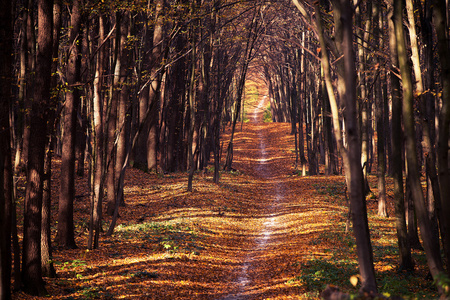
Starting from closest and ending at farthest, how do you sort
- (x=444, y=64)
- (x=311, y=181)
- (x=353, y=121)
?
(x=353, y=121) → (x=444, y=64) → (x=311, y=181)

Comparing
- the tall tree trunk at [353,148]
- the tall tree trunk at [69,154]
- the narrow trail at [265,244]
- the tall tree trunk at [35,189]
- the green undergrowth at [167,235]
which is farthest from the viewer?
the green undergrowth at [167,235]

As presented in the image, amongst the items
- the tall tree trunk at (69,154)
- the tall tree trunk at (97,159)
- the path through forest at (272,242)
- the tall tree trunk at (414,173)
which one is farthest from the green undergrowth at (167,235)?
the tall tree trunk at (414,173)

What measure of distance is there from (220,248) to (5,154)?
6.91m

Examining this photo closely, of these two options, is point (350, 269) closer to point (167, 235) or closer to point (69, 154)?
point (167, 235)

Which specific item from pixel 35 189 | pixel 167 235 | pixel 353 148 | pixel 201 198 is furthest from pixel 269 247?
pixel 35 189

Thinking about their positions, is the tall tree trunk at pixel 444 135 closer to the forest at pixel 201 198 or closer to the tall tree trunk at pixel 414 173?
the forest at pixel 201 198

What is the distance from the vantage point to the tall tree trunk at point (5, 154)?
5.71 metres

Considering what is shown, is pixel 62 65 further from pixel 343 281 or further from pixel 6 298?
pixel 343 281

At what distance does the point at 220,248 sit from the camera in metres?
11.5

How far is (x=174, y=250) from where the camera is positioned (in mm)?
10234

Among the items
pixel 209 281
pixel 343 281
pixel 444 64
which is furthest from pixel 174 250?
pixel 444 64

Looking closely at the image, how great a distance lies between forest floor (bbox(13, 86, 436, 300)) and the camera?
25.9 feet

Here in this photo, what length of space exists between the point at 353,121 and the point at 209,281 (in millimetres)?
4945

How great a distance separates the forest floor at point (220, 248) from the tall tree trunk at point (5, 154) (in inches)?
50.2
